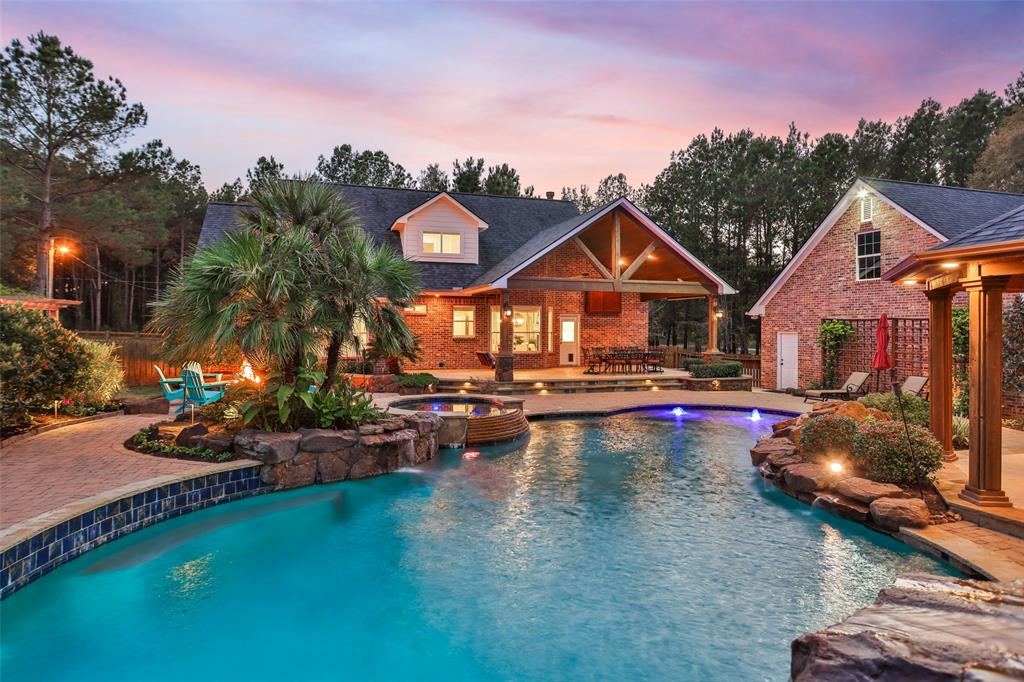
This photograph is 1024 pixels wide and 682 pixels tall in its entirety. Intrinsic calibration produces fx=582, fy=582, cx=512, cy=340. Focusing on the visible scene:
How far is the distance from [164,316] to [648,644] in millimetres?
8166

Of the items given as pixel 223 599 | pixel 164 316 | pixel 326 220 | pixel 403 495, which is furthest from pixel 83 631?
pixel 326 220

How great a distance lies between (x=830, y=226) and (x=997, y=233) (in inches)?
511

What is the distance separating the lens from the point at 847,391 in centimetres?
1603

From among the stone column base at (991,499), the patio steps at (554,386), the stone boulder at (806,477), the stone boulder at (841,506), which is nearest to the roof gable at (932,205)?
the patio steps at (554,386)

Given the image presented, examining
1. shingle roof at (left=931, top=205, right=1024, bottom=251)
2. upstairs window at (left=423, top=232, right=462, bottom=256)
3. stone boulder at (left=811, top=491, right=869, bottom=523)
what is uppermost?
upstairs window at (left=423, top=232, right=462, bottom=256)

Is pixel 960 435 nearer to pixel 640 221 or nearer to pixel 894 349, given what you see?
pixel 894 349

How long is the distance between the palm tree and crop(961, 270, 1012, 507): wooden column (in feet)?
26.5

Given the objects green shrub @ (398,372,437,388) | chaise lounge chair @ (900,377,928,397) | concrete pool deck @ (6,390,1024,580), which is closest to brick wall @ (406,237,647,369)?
green shrub @ (398,372,437,388)

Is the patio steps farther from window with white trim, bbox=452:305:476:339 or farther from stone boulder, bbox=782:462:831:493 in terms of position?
stone boulder, bbox=782:462:831:493

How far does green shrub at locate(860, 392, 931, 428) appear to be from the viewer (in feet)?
33.6

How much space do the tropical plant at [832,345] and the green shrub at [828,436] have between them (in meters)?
9.78

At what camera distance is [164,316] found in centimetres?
888

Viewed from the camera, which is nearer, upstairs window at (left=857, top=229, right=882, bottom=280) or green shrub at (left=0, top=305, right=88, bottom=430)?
green shrub at (left=0, top=305, right=88, bottom=430)

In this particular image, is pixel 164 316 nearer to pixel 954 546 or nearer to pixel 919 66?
pixel 954 546
